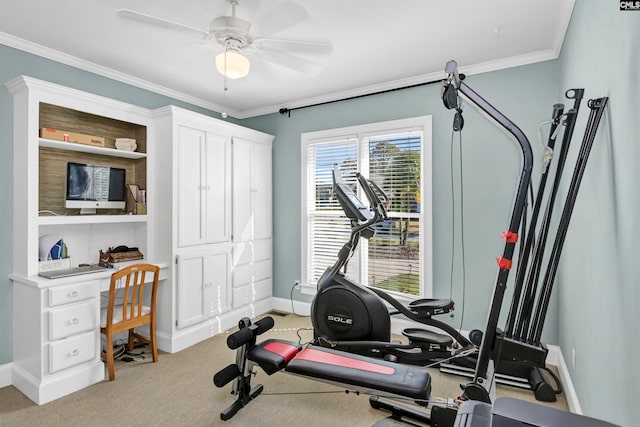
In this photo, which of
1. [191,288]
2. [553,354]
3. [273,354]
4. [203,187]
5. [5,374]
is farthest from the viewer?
[203,187]

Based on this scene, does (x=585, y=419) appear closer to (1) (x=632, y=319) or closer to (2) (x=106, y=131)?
(1) (x=632, y=319)

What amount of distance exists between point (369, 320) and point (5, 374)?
9.45 ft

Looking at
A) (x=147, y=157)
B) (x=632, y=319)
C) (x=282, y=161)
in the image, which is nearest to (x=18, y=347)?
(x=147, y=157)

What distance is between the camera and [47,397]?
2.45 metres

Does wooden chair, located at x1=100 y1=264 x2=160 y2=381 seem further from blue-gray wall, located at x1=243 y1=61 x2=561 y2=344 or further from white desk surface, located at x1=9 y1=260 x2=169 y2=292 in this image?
blue-gray wall, located at x1=243 y1=61 x2=561 y2=344

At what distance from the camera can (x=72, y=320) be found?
2625 mm

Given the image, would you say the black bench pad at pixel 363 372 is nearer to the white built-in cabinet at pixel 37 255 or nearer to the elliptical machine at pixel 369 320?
the elliptical machine at pixel 369 320

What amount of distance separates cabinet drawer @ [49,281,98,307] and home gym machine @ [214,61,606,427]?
52.3 inches

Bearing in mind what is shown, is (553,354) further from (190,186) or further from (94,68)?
(94,68)

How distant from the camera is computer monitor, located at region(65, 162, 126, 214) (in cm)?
305

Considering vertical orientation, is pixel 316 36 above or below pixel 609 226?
above

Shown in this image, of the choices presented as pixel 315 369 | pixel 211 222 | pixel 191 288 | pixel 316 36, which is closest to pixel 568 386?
pixel 315 369

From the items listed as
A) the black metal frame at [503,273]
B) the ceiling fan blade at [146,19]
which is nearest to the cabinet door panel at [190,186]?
the ceiling fan blade at [146,19]

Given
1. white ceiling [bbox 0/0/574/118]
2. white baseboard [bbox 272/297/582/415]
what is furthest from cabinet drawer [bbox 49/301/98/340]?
white baseboard [bbox 272/297/582/415]
